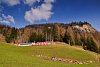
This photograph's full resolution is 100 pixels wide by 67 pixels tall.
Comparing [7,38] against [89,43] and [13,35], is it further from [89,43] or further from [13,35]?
[89,43]

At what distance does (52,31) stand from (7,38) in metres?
37.2

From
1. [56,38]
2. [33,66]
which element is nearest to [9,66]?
[33,66]

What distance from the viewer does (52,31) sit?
7343 inches

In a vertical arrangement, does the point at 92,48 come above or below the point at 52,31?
below

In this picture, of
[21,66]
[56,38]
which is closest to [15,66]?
[21,66]

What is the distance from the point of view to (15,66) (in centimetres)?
3378

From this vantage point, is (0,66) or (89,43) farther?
(89,43)

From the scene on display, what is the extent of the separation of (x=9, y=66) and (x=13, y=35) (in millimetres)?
151645

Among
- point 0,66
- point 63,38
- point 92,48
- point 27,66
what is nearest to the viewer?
point 0,66

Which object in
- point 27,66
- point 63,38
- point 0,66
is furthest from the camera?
point 63,38

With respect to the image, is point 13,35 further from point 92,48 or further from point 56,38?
point 92,48

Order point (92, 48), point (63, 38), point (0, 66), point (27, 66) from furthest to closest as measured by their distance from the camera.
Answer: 1. point (63, 38)
2. point (92, 48)
3. point (27, 66)
4. point (0, 66)

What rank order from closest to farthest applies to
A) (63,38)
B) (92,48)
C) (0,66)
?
1. (0,66)
2. (92,48)
3. (63,38)

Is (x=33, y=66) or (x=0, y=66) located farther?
(x=33, y=66)
